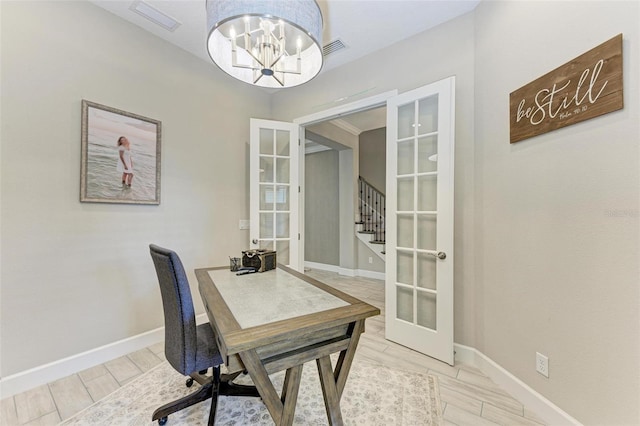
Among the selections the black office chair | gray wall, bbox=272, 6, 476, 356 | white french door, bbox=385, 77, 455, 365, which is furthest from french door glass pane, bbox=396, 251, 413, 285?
the black office chair

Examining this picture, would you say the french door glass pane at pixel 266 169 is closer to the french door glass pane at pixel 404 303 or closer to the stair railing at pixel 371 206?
the french door glass pane at pixel 404 303

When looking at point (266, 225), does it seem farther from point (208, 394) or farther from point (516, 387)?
point (516, 387)

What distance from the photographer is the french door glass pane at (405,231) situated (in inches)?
99.3

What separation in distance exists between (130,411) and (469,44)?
3689 mm

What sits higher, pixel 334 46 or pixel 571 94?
pixel 334 46

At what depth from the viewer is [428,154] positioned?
7.88 ft

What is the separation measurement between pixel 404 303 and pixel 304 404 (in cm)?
131

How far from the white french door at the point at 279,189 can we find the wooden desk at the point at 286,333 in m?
1.74

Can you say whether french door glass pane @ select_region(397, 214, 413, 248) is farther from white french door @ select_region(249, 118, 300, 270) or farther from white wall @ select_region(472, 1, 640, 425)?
white french door @ select_region(249, 118, 300, 270)

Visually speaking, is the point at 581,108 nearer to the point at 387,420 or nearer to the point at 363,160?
the point at 387,420

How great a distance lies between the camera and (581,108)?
1403 millimetres

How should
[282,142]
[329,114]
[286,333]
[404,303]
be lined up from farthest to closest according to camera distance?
[282,142] → [329,114] → [404,303] → [286,333]

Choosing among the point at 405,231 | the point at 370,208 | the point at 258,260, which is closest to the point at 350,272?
the point at 370,208

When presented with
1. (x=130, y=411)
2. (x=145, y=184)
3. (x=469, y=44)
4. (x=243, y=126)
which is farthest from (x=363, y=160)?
(x=130, y=411)
